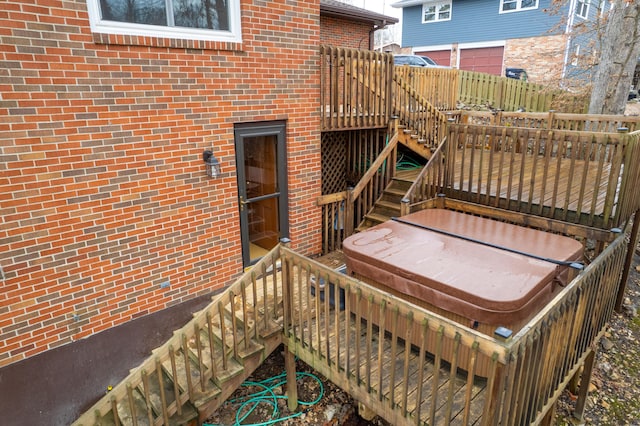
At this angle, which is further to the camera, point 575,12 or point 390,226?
point 575,12

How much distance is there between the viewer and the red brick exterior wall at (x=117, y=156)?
3820 millimetres

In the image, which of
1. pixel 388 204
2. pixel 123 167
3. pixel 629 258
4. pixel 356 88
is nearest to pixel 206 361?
pixel 123 167

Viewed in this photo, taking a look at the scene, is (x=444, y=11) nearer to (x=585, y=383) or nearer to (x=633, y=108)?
(x=633, y=108)

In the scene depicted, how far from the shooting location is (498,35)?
22.4 meters

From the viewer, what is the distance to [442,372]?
3.87 metres

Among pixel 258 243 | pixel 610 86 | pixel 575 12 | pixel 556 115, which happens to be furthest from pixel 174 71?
pixel 575 12

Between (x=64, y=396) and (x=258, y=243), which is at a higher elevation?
(x=258, y=243)

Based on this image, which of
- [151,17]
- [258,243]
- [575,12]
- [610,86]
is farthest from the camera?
[575,12]

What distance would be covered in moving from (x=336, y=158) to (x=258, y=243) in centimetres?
333

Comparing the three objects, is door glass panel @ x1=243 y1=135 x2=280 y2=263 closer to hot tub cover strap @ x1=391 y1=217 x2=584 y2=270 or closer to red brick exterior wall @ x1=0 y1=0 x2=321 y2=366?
red brick exterior wall @ x1=0 y1=0 x2=321 y2=366

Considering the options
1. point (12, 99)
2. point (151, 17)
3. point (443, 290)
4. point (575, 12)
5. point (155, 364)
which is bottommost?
point (155, 364)

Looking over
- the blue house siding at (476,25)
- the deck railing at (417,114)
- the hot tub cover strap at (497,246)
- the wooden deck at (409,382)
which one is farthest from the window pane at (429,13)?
the wooden deck at (409,382)

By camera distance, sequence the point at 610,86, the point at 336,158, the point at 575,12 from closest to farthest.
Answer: the point at 336,158
the point at 610,86
the point at 575,12

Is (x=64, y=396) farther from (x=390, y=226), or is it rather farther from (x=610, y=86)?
(x=610, y=86)
